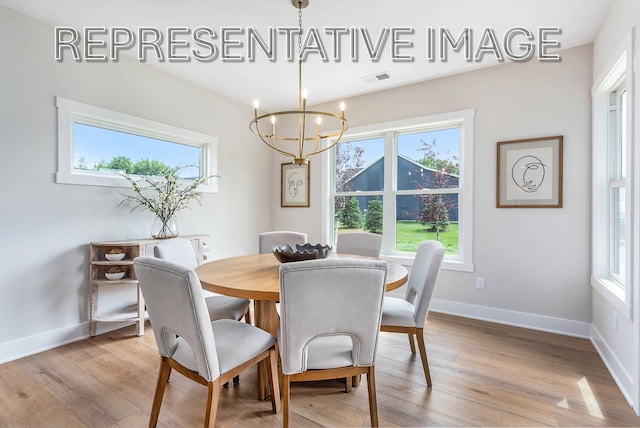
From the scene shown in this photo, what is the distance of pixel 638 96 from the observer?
6.03 ft

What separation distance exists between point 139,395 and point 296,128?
365cm

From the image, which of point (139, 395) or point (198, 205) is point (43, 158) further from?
point (139, 395)

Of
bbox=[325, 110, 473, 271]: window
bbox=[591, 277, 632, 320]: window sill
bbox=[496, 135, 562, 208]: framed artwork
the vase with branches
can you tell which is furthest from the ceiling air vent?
bbox=[591, 277, 632, 320]: window sill

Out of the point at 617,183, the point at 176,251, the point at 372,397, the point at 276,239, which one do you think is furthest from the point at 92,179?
the point at 617,183

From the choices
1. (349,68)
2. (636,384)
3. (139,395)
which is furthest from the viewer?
(349,68)

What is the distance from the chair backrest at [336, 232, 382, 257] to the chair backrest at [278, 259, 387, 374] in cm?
153

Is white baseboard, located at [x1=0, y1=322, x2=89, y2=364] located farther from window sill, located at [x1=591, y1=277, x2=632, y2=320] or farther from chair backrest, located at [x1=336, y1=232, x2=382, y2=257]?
window sill, located at [x1=591, y1=277, x2=632, y2=320]

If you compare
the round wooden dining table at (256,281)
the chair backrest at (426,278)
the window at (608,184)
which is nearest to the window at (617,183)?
the window at (608,184)

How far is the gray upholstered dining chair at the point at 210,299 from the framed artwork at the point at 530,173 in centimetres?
268

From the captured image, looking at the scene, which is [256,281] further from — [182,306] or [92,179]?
[92,179]

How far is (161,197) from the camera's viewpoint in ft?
10.1

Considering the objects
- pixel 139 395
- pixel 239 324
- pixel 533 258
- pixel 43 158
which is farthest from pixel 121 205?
pixel 533 258

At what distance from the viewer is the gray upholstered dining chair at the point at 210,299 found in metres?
2.20

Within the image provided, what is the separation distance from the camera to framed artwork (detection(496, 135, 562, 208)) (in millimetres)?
2873
